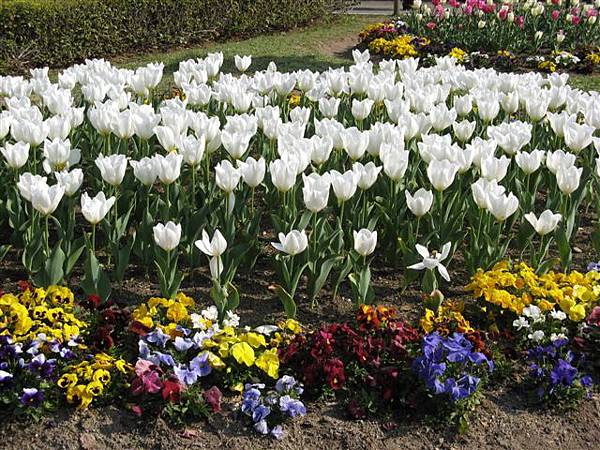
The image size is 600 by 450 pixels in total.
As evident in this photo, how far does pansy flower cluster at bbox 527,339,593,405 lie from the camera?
3.74 meters

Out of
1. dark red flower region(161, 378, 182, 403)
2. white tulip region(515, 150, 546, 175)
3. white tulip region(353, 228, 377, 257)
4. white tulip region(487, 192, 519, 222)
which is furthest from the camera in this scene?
white tulip region(515, 150, 546, 175)

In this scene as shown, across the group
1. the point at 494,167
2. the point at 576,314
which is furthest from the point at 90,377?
the point at 494,167

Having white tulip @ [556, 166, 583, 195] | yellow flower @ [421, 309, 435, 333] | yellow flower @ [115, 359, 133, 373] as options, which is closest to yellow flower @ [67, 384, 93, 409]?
yellow flower @ [115, 359, 133, 373]

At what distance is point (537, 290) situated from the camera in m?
4.21

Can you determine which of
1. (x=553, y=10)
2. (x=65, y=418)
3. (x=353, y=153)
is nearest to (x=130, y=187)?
(x=353, y=153)

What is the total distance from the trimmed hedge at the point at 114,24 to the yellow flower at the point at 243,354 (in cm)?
833

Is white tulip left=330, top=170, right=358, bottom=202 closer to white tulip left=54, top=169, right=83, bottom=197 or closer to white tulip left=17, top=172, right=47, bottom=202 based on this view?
white tulip left=54, top=169, right=83, bottom=197

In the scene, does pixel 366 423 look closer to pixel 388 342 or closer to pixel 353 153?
pixel 388 342

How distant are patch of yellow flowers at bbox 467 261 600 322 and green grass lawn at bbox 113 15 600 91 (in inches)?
258

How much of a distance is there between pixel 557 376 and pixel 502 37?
32.2ft

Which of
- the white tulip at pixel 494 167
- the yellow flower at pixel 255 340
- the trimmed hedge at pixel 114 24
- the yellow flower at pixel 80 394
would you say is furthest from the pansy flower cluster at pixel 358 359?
the trimmed hedge at pixel 114 24

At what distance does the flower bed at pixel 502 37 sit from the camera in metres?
12.1

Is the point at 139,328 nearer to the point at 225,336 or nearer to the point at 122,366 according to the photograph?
the point at 122,366

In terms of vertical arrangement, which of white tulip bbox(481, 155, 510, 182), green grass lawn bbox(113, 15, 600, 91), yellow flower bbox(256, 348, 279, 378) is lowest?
green grass lawn bbox(113, 15, 600, 91)
